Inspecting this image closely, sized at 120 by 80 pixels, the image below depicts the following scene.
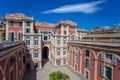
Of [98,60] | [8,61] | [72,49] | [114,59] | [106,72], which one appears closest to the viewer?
[8,61]

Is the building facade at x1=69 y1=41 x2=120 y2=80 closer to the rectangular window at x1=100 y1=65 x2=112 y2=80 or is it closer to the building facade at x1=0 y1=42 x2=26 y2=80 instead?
the rectangular window at x1=100 y1=65 x2=112 y2=80

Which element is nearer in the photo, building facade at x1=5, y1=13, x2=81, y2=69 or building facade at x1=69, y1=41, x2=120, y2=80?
building facade at x1=69, y1=41, x2=120, y2=80

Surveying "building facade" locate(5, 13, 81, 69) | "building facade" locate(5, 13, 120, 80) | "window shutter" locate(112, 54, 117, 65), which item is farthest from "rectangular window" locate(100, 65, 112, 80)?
"building facade" locate(5, 13, 81, 69)

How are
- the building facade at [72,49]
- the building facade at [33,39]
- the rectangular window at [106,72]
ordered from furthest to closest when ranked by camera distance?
the building facade at [33,39] → the building facade at [72,49] → the rectangular window at [106,72]

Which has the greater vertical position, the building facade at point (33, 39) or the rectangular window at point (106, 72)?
the building facade at point (33, 39)

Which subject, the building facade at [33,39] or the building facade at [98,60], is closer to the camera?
the building facade at [98,60]

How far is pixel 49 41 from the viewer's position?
130 feet

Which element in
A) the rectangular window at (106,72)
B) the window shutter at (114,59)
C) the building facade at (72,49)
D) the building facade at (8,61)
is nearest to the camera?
the building facade at (8,61)

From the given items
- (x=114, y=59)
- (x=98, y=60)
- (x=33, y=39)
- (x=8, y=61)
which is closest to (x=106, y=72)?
(x=98, y=60)

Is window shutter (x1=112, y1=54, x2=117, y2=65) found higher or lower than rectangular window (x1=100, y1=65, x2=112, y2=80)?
higher

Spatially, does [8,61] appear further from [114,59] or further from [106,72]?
[106,72]

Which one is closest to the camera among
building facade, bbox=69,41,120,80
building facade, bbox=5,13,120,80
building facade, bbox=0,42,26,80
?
building facade, bbox=0,42,26,80

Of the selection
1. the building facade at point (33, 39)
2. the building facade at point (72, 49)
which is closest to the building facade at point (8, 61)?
the building facade at point (33, 39)

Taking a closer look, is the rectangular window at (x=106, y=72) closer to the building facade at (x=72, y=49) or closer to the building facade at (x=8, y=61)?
the building facade at (x=72, y=49)
